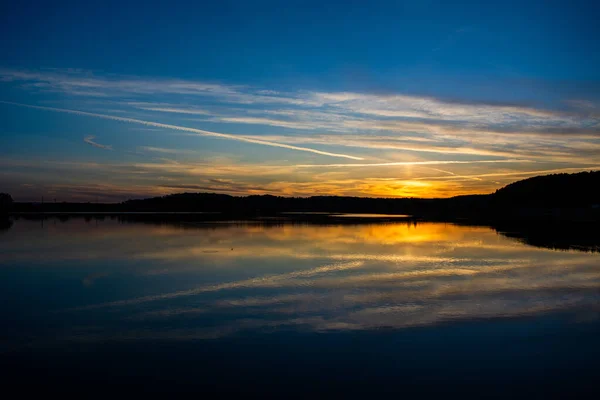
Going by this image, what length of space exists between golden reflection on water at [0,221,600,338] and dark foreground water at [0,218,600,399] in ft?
0.24

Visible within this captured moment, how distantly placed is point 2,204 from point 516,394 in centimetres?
12246

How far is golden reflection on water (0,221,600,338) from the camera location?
11.0 m

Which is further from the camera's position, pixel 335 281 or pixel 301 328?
pixel 335 281

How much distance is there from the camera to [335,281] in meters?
15.3

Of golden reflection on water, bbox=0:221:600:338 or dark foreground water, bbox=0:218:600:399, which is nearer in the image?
dark foreground water, bbox=0:218:600:399

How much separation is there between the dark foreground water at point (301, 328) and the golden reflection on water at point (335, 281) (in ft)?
0.24

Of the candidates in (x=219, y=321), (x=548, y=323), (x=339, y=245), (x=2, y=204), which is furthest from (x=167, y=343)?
(x=2, y=204)

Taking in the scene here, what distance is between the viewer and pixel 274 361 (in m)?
8.08

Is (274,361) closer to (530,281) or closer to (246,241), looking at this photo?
(530,281)

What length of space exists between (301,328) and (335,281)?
5.40 meters

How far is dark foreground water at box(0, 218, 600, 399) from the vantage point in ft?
A: 24.0

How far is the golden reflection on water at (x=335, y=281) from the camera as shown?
36.2ft

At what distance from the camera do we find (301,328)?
32.8 ft

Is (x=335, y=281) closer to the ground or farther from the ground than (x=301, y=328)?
farther from the ground
